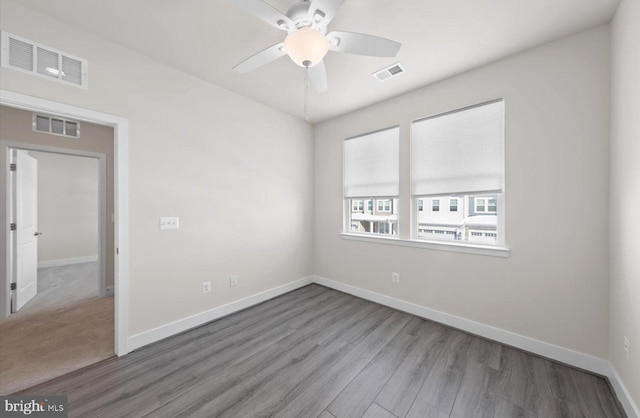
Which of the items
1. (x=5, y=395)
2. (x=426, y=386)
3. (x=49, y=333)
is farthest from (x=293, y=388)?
(x=49, y=333)

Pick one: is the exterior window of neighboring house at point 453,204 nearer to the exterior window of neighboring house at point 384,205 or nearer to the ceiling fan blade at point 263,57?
the exterior window of neighboring house at point 384,205

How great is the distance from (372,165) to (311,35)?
2.21 metres

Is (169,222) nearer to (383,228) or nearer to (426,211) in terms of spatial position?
(383,228)

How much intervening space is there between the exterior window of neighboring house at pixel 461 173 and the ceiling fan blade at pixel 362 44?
1.48m

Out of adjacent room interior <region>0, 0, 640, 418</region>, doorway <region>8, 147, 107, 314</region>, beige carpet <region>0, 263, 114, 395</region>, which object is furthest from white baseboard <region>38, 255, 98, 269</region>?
adjacent room interior <region>0, 0, 640, 418</region>

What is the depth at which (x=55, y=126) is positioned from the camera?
3209 millimetres

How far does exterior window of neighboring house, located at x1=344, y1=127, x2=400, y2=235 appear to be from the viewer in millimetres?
3221

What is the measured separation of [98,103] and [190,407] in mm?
2583

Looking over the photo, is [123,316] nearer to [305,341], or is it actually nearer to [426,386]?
[305,341]

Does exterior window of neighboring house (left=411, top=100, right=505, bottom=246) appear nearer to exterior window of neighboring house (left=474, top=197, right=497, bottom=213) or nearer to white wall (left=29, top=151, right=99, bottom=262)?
exterior window of neighboring house (left=474, top=197, right=497, bottom=213)

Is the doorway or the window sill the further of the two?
the doorway

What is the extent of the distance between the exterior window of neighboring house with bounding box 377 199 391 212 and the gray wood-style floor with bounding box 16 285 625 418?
157cm

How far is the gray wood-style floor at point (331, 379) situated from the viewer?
62.1 inches

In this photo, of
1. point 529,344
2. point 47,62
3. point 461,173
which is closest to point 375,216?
point 461,173
